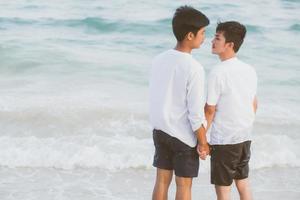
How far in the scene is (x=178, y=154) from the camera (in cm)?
366

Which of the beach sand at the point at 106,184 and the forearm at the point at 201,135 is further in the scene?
the beach sand at the point at 106,184

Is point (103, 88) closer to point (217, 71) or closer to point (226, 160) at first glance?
point (226, 160)

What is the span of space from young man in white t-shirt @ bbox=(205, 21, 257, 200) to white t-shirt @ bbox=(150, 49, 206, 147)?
14 cm

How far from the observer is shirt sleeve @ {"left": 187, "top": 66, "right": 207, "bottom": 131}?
349 centimetres

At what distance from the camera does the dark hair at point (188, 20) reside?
11.5 feet

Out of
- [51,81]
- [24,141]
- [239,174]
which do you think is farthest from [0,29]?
[239,174]

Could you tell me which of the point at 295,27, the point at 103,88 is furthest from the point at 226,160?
the point at 295,27

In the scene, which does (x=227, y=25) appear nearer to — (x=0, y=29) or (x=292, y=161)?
(x=292, y=161)

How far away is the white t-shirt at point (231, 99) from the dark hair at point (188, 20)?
11.0 inches

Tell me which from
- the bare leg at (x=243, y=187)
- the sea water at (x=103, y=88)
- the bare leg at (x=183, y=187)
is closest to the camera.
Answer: the bare leg at (x=183, y=187)

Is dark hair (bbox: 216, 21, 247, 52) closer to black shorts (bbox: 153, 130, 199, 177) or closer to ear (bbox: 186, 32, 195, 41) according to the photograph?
ear (bbox: 186, 32, 195, 41)

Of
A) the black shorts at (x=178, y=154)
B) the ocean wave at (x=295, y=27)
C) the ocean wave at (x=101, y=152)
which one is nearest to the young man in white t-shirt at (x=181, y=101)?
the black shorts at (x=178, y=154)

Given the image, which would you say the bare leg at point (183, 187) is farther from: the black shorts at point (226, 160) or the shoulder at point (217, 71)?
the shoulder at point (217, 71)

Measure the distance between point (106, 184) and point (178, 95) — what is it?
2.33m
